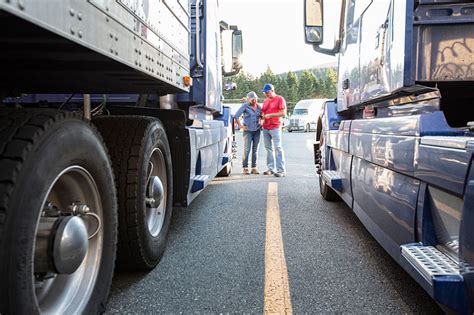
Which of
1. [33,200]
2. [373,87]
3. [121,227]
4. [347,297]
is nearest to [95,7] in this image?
[33,200]

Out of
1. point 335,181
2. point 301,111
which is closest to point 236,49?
point 335,181

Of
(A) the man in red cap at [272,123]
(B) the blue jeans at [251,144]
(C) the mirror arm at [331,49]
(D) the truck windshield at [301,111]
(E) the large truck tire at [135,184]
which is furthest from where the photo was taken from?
(D) the truck windshield at [301,111]

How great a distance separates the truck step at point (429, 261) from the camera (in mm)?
1884

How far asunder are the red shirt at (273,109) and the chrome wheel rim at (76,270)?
7.06m

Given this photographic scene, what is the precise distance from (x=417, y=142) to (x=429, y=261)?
2.12ft

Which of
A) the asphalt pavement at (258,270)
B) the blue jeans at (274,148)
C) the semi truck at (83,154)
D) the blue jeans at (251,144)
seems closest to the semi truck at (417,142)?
the asphalt pavement at (258,270)

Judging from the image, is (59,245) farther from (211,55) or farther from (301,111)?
(301,111)

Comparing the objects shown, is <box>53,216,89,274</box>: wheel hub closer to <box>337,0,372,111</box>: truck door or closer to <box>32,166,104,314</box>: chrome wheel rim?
<box>32,166,104,314</box>: chrome wheel rim

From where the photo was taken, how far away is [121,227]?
2.87m

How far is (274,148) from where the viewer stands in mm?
8938

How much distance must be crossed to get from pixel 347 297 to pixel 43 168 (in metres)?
2.03

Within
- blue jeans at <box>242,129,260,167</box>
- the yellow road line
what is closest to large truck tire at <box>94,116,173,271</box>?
the yellow road line

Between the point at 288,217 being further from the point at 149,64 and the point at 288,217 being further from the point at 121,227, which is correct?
the point at 149,64

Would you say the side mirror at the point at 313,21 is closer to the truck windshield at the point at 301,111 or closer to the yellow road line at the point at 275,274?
the yellow road line at the point at 275,274
